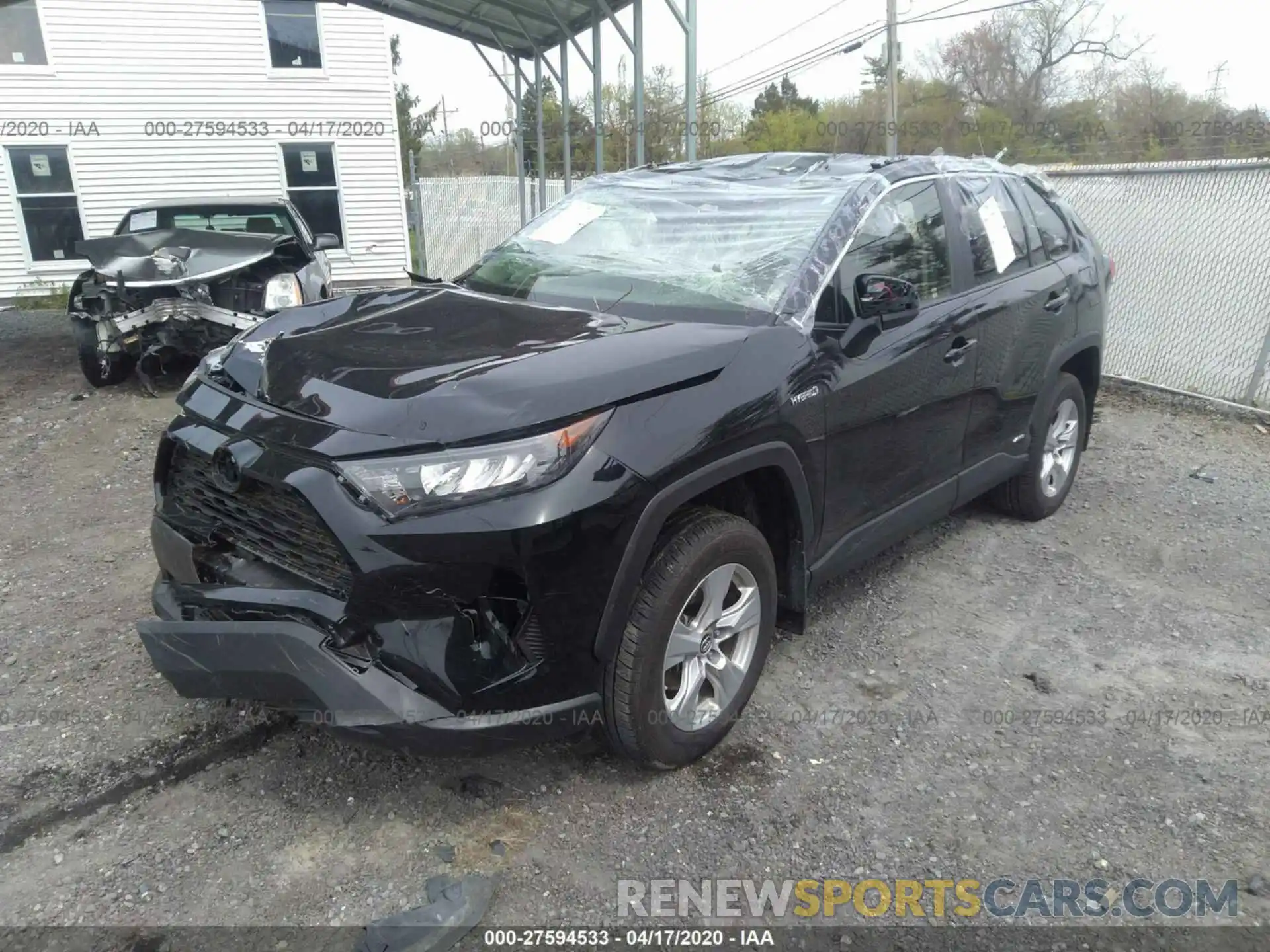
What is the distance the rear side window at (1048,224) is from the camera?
449 centimetres

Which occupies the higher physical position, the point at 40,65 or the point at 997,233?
the point at 40,65

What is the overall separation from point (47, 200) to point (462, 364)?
16.9 meters

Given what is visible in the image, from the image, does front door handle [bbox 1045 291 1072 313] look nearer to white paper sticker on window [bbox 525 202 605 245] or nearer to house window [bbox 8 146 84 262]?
white paper sticker on window [bbox 525 202 605 245]

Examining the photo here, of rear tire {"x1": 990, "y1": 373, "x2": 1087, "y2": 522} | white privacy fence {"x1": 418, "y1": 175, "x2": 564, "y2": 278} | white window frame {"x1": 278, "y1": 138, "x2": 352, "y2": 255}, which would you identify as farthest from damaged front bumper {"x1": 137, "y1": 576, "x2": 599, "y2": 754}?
white window frame {"x1": 278, "y1": 138, "x2": 352, "y2": 255}

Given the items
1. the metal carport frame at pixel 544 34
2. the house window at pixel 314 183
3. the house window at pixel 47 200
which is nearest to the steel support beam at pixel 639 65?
the metal carport frame at pixel 544 34

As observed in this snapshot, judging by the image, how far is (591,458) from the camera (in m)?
2.30

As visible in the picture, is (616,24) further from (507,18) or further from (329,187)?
(329,187)

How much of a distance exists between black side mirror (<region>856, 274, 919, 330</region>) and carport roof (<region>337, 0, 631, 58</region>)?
8362 mm

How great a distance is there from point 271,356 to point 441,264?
586 inches

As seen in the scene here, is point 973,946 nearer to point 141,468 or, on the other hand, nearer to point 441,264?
point 141,468

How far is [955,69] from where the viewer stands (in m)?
31.4

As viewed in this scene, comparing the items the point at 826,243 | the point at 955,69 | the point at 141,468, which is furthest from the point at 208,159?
the point at 955,69

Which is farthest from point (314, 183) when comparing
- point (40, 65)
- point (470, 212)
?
point (40, 65)

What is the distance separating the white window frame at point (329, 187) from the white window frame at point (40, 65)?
3.72 meters
